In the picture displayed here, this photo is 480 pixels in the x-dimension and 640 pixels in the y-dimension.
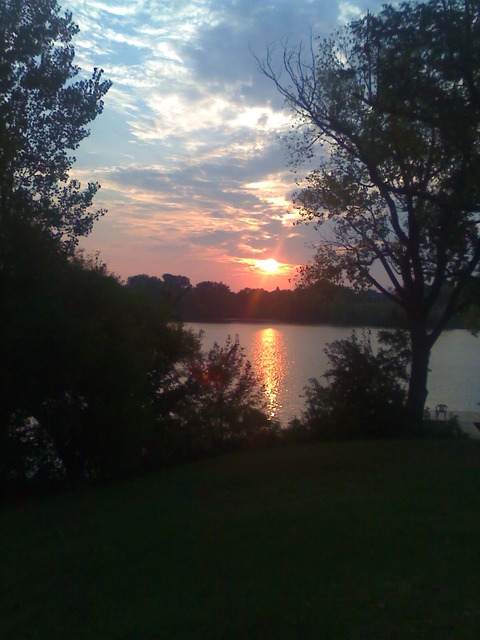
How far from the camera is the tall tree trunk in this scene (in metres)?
22.6

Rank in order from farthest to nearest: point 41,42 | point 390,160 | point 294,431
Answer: point 294,431
point 390,160
point 41,42

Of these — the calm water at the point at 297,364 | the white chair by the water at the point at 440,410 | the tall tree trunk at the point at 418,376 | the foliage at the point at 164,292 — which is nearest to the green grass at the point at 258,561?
the foliage at the point at 164,292

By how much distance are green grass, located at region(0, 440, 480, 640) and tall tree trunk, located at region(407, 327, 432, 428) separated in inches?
340

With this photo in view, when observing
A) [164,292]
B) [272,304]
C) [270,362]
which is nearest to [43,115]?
[164,292]

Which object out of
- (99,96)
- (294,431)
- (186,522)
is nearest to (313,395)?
(294,431)

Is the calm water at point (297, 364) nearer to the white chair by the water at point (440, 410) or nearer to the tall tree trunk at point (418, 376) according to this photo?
the white chair by the water at point (440, 410)

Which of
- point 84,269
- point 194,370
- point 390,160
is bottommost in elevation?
point 194,370

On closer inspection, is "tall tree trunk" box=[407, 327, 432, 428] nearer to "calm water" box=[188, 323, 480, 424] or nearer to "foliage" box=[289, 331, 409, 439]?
"foliage" box=[289, 331, 409, 439]


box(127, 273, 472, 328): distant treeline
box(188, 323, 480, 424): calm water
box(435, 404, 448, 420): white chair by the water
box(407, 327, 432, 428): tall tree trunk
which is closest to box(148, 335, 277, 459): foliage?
box(188, 323, 480, 424): calm water

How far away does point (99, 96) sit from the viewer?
58.8ft

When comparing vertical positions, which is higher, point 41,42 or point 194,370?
point 41,42

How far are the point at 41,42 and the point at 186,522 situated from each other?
12.9 meters

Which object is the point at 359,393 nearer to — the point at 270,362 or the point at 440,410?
the point at 270,362

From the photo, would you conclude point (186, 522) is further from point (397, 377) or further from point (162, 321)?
point (397, 377)
